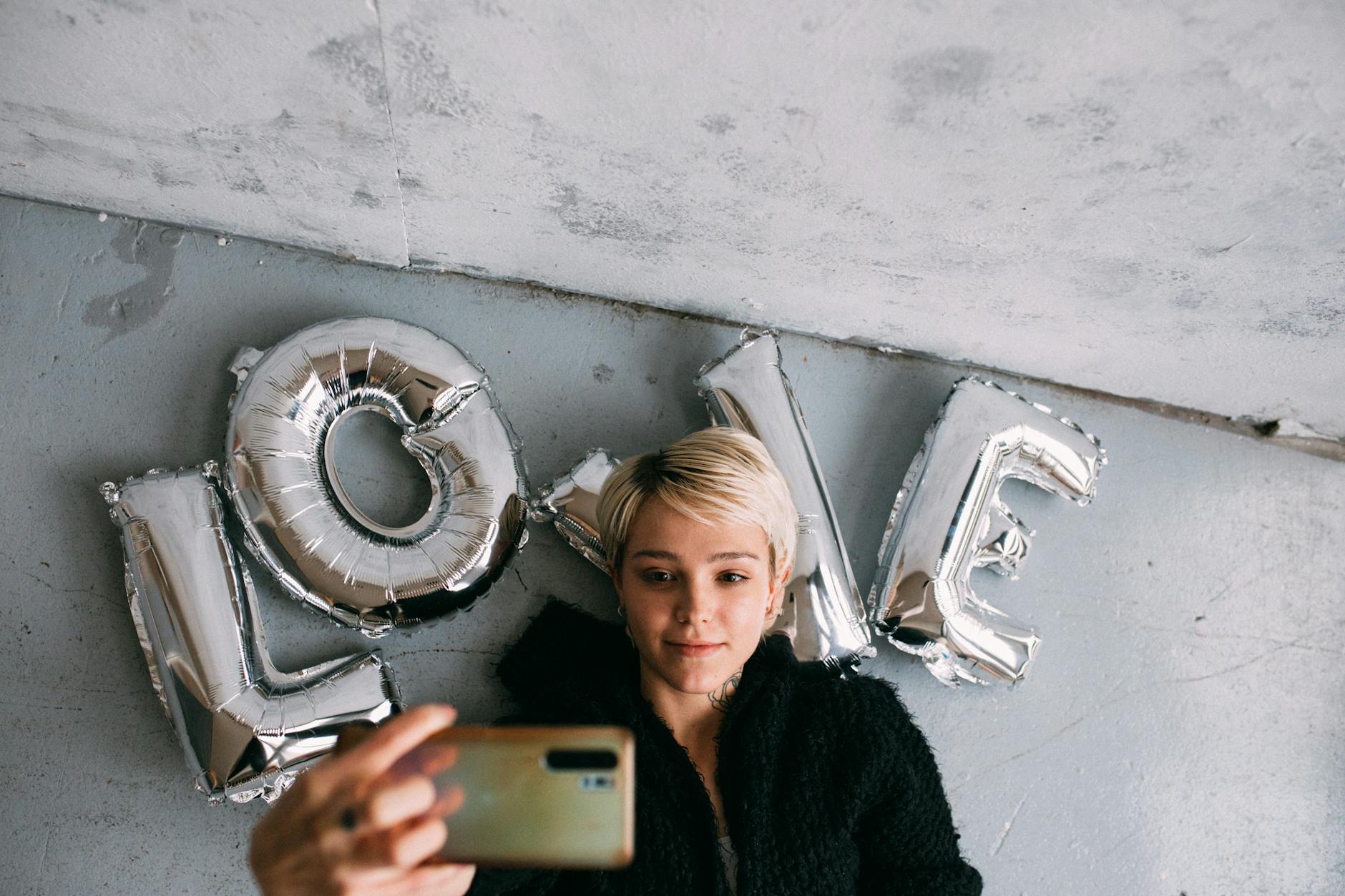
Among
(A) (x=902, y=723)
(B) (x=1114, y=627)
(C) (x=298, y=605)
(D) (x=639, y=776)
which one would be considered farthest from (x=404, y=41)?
(B) (x=1114, y=627)

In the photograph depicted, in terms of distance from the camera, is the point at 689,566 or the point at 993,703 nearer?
the point at 689,566

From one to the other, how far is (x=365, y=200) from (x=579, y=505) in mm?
620

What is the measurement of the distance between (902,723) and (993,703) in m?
0.38

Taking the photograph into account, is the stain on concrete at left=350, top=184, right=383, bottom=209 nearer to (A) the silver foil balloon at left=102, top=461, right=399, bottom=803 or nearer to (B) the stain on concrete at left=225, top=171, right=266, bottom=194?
(B) the stain on concrete at left=225, top=171, right=266, bottom=194

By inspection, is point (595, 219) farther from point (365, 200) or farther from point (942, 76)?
point (942, 76)

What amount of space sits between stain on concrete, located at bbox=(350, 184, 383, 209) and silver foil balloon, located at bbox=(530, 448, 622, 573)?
1.80 ft

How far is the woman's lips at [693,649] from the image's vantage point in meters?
1.27

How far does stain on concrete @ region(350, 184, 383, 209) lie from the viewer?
1.41m

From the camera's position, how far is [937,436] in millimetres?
1646

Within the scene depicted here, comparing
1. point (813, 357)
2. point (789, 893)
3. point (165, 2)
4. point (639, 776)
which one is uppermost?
point (165, 2)

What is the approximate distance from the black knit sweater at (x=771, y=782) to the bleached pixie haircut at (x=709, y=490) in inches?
8.2

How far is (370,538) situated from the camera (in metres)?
1.44

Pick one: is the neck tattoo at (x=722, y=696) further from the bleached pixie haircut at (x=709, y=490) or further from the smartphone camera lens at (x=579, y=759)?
the smartphone camera lens at (x=579, y=759)

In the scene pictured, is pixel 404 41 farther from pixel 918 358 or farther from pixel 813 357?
pixel 918 358
